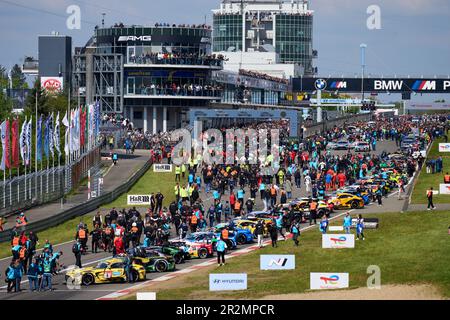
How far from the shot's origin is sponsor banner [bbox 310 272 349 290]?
113 ft

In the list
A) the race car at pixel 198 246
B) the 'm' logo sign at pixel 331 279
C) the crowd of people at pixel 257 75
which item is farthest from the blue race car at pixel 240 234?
the crowd of people at pixel 257 75

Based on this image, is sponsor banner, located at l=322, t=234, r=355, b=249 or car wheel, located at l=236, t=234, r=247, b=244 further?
car wheel, located at l=236, t=234, r=247, b=244

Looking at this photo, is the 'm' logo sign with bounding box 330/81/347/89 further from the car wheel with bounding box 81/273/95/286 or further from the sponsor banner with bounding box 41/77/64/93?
the car wheel with bounding box 81/273/95/286

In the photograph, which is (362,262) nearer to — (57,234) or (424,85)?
(57,234)

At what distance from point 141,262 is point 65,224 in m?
14.8

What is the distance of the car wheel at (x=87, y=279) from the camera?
35.8 metres

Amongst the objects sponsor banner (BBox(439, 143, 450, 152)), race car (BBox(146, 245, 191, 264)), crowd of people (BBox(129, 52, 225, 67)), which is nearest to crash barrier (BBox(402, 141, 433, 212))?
sponsor banner (BBox(439, 143, 450, 152))

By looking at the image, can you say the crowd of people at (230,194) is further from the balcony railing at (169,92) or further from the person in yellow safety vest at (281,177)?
the balcony railing at (169,92)

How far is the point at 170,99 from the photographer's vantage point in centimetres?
12325

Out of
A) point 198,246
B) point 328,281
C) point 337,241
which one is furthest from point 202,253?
point 328,281

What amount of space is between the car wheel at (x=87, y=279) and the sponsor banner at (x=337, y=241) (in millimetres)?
11323

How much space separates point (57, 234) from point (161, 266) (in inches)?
462

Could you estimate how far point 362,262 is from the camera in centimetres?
3988
